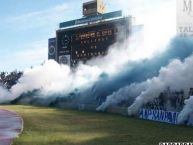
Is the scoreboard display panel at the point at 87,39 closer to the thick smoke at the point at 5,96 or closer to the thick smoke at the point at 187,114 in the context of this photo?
the thick smoke at the point at 5,96

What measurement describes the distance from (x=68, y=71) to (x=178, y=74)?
3072cm

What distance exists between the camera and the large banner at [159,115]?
30.8 meters

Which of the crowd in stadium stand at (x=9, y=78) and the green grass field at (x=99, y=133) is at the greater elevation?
the crowd in stadium stand at (x=9, y=78)

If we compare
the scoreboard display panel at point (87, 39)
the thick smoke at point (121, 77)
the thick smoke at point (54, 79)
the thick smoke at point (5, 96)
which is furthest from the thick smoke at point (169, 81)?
the thick smoke at point (5, 96)

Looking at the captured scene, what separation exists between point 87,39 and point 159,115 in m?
29.9

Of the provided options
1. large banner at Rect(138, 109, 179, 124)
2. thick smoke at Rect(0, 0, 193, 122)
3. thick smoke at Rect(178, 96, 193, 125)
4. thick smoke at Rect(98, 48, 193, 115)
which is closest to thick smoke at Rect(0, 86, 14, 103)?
thick smoke at Rect(0, 0, 193, 122)

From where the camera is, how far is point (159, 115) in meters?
32.8

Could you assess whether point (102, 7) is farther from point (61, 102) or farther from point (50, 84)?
point (61, 102)

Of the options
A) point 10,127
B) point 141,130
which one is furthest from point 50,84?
point 141,130

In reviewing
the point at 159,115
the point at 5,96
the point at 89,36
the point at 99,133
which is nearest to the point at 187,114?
the point at 159,115

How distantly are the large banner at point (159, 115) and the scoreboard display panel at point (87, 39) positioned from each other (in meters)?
22.9

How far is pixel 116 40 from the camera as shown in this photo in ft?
188

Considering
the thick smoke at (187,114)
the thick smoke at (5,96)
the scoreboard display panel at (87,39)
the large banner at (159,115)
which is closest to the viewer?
the thick smoke at (187,114)

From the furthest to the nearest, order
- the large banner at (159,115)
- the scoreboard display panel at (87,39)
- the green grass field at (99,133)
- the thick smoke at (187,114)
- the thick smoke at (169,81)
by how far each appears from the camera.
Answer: the scoreboard display panel at (87,39)
the thick smoke at (169,81)
the large banner at (159,115)
the thick smoke at (187,114)
the green grass field at (99,133)
